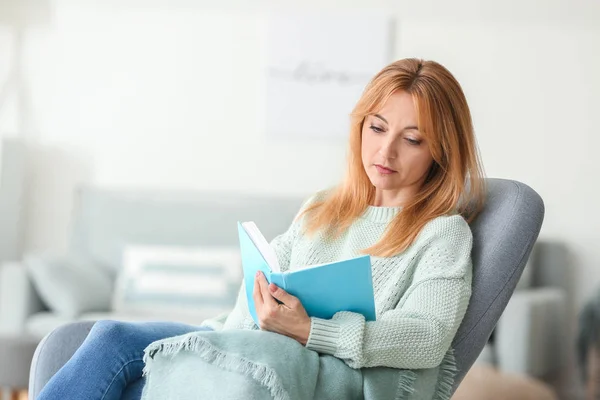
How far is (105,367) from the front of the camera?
1.62m

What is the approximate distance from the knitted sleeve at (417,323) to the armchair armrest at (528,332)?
1799 millimetres

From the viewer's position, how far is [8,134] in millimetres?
4387

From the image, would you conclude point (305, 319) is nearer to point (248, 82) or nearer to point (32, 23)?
point (248, 82)

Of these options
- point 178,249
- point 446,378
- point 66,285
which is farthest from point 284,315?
point 178,249

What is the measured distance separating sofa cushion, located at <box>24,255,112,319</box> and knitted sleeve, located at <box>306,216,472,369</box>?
2.14 m

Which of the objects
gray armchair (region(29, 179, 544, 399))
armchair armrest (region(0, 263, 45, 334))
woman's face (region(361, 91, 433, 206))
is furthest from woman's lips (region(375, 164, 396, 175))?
armchair armrest (region(0, 263, 45, 334))

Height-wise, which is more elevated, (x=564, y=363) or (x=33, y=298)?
(x=33, y=298)

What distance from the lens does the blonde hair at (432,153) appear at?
5.86 feet

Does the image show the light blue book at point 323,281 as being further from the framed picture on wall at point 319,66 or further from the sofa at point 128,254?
the framed picture on wall at point 319,66

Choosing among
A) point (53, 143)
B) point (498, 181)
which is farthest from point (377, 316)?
point (53, 143)

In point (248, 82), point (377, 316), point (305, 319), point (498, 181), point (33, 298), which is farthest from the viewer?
point (248, 82)

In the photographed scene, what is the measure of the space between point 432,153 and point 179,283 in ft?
6.87

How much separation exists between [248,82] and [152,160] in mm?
567

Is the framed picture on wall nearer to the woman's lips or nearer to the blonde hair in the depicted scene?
the blonde hair
